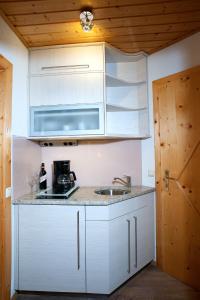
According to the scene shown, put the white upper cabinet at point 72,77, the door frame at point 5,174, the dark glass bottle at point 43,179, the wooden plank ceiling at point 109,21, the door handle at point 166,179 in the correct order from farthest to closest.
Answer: the dark glass bottle at point 43,179 → the door handle at point 166,179 → the white upper cabinet at point 72,77 → the door frame at point 5,174 → the wooden plank ceiling at point 109,21

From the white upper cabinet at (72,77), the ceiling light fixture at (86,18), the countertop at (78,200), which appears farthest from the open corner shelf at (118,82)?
the countertop at (78,200)

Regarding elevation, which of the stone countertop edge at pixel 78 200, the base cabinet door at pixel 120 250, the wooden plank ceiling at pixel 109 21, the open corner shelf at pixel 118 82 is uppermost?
the wooden plank ceiling at pixel 109 21

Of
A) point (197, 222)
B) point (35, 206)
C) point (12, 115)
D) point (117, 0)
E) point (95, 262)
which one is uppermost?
point (117, 0)

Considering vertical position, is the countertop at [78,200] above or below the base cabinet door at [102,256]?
above

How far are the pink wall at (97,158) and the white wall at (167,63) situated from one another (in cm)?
15

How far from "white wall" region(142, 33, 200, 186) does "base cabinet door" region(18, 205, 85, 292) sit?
39.4 inches

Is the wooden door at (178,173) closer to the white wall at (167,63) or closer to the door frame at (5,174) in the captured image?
the white wall at (167,63)

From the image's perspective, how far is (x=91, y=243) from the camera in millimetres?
1835

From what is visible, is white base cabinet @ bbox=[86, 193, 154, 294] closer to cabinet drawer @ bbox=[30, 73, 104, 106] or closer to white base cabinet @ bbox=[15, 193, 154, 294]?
white base cabinet @ bbox=[15, 193, 154, 294]

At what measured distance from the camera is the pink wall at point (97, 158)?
253cm

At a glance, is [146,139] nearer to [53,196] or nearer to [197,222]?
[197,222]

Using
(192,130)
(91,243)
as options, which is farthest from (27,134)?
(192,130)

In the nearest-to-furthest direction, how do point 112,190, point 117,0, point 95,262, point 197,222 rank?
point 117,0, point 95,262, point 197,222, point 112,190

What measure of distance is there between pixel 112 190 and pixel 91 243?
74 cm
